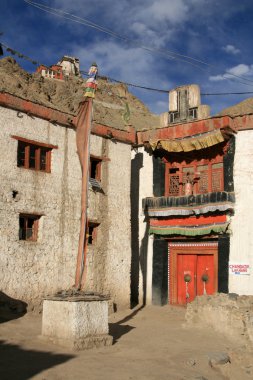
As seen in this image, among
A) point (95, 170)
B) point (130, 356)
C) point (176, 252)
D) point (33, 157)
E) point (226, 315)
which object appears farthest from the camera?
point (176, 252)

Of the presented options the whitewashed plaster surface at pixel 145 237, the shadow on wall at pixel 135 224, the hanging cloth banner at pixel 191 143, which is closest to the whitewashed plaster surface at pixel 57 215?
the hanging cloth banner at pixel 191 143

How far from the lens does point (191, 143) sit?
690 inches

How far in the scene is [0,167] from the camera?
13.4 metres

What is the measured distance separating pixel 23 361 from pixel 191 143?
1124cm

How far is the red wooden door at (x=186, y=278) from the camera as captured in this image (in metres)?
17.8

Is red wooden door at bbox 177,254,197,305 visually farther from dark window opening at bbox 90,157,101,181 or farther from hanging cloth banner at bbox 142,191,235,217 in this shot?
dark window opening at bbox 90,157,101,181

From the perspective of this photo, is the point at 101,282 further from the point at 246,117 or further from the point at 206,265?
the point at 246,117

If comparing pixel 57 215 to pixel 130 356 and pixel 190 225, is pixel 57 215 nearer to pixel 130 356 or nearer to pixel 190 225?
pixel 190 225

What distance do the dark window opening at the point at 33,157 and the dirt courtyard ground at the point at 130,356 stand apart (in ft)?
14.9

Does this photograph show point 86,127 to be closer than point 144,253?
Yes

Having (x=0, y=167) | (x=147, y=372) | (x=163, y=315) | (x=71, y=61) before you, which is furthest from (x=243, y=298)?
(x=71, y=61)

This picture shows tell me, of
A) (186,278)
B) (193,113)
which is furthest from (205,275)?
(193,113)

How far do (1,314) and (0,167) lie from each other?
4055 millimetres

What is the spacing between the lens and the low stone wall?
12.3m
